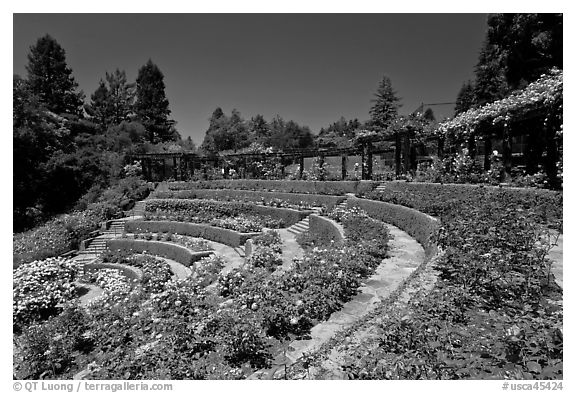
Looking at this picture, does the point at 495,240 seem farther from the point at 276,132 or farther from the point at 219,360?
the point at 276,132

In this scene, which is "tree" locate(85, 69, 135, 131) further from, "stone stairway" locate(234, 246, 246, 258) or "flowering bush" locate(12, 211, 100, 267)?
"stone stairway" locate(234, 246, 246, 258)

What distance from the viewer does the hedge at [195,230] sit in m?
13.2

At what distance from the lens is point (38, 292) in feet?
28.0

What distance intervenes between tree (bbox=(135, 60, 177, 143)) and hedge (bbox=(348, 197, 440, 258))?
36.2m

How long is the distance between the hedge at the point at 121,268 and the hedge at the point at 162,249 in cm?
154

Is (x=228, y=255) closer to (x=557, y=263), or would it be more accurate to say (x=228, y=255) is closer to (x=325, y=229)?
(x=325, y=229)

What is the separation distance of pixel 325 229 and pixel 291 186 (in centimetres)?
877

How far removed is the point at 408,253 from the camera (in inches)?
291

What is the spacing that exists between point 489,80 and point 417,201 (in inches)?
1366

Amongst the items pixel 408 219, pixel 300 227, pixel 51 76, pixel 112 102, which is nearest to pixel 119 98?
pixel 112 102

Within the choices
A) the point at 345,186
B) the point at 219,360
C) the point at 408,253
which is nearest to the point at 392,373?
the point at 219,360

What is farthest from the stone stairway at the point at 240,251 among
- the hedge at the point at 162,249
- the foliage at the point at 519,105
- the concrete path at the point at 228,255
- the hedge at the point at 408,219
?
the foliage at the point at 519,105

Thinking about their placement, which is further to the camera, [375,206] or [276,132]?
[276,132]

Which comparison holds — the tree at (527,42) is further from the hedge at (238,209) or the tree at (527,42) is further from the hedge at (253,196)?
the hedge at (238,209)
